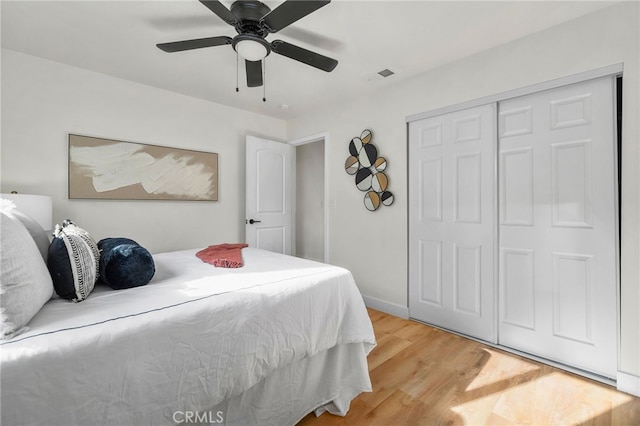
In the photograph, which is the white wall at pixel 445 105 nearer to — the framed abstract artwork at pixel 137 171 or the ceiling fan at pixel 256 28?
the ceiling fan at pixel 256 28

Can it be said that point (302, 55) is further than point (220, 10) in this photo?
Yes

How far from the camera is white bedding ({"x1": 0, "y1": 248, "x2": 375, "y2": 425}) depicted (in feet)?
2.67

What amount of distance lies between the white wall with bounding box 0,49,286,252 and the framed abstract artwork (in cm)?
7

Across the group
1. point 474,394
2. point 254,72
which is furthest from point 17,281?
point 474,394

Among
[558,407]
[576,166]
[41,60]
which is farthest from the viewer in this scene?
[41,60]

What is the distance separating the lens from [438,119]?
2721mm

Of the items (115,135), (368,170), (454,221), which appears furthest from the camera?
(368,170)

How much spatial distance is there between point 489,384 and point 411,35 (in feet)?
8.31

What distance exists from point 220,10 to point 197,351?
1.72 m

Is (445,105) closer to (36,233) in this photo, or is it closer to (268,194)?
(268,194)

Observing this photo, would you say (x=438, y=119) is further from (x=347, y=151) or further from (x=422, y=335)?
(x=422, y=335)

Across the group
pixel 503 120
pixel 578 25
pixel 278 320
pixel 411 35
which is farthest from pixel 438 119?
pixel 278 320

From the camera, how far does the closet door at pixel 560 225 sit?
188 centimetres

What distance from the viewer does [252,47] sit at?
182cm
